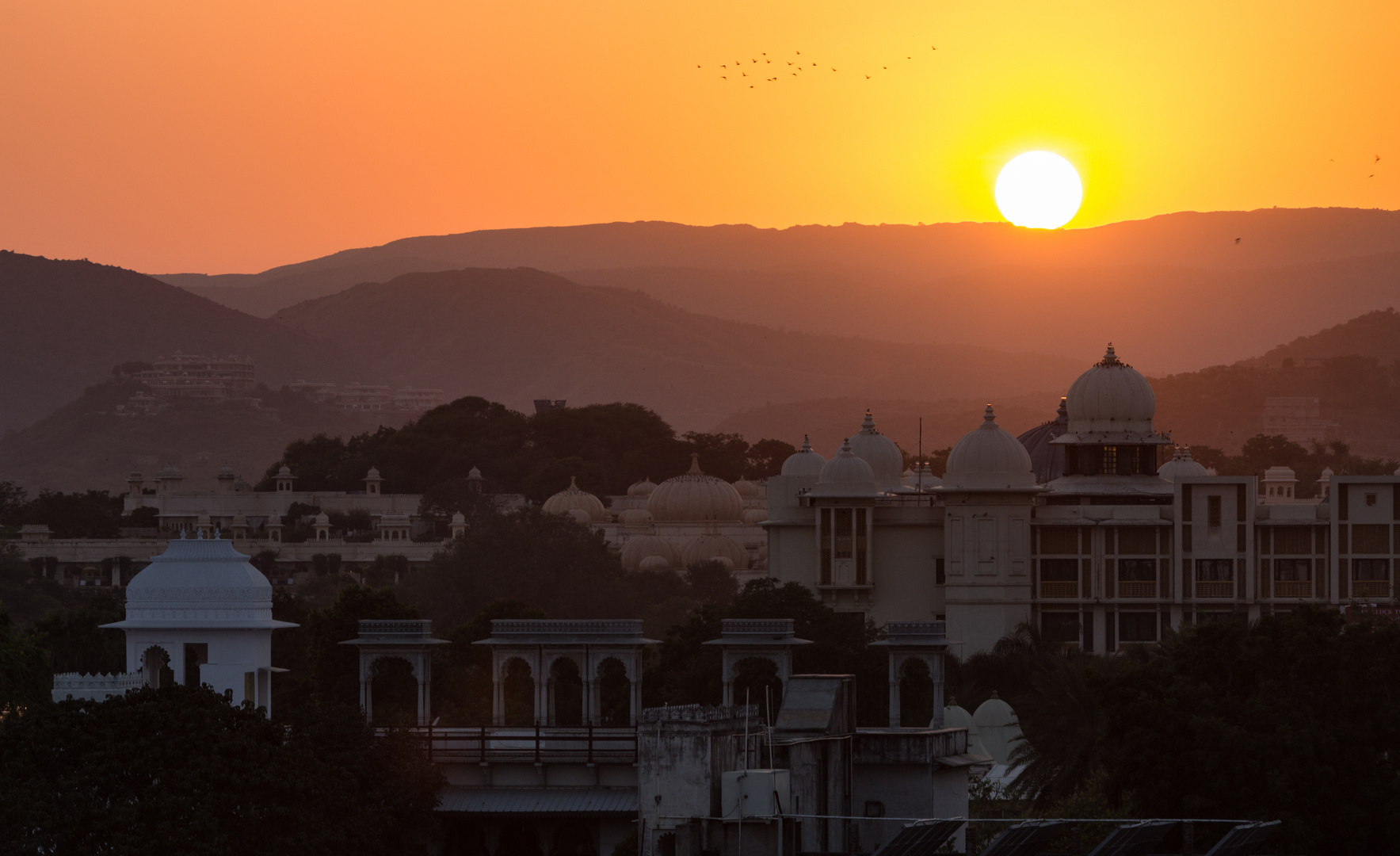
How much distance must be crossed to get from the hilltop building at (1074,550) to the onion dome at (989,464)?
48mm

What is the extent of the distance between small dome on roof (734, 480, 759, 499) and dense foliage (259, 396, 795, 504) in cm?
1280

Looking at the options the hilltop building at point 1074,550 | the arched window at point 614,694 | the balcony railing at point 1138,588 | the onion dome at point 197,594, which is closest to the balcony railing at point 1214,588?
the hilltop building at point 1074,550

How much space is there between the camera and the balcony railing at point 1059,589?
Result: 85812mm

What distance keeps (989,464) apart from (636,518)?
168ft

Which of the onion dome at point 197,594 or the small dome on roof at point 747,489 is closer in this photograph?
the onion dome at point 197,594

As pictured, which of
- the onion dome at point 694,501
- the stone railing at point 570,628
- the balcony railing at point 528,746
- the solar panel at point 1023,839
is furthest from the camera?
the onion dome at point 694,501

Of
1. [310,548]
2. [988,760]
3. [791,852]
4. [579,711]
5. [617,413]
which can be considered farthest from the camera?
[617,413]

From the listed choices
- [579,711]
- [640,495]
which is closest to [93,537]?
[640,495]

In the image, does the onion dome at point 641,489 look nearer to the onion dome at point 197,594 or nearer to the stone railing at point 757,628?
the stone railing at point 757,628

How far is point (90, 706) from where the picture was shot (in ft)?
132

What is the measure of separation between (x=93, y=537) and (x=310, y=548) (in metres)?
13.6

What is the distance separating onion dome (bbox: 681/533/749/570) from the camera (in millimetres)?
118800

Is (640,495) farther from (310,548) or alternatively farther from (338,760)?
(338,760)

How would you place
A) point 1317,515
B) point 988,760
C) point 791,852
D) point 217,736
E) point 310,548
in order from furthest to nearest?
point 310,548, point 1317,515, point 988,760, point 217,736, point 791,852
